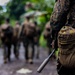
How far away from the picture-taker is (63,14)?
623 cm

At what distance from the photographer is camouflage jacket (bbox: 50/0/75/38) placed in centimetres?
618

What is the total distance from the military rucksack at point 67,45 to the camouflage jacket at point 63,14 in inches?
6.6

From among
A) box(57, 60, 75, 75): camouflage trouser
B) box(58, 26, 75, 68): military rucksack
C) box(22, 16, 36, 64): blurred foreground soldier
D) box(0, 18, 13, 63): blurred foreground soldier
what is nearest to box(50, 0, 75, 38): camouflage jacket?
box(58, 26, 75, 68): military rucksack

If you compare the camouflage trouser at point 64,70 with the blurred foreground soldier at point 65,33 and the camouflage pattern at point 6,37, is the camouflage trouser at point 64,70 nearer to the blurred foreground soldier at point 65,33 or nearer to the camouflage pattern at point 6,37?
the blurred foreground soldier at point 65,33

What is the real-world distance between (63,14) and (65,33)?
32 centimetres

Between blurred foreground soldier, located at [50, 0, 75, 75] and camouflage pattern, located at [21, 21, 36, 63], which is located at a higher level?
blurred foreground soldier, located at [50, 0, 75, 75]

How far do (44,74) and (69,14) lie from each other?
7649 millimetres

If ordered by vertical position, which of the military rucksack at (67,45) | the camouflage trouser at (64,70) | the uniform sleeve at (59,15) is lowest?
the camouflage trouser at (64,70)

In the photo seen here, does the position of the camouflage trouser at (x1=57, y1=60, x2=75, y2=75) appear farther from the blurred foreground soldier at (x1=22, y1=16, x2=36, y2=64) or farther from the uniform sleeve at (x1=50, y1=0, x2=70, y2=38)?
the blurred foreground soldier at (x1=22, y1=16, x2=36, y2=64)

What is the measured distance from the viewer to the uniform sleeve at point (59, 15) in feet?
20.3

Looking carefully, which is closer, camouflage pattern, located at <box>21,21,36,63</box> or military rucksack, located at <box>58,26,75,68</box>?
military rucksack, located at <box>58,26,75,68</box>

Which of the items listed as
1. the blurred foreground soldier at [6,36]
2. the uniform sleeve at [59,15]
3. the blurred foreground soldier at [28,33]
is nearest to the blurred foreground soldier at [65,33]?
the uniform sleeve at [59,15]

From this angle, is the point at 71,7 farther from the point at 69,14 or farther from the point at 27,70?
the point at 27,70

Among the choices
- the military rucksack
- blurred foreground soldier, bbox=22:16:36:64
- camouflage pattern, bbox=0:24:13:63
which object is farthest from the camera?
camouflage pattern, bbox=0:24:13:63
